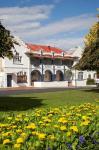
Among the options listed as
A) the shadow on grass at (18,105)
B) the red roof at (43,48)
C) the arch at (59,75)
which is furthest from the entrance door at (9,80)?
the shadow on grass at (18,105)

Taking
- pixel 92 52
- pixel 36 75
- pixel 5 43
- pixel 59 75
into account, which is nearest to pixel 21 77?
pixel 36 75

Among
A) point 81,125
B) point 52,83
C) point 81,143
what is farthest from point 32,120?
point 52,83

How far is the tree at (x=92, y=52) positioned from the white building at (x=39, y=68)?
2578 cm

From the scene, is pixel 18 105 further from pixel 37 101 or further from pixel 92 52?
pixel 92 52

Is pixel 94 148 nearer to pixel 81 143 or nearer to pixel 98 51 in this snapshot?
pixel 81 143

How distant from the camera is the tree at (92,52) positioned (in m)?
39.4

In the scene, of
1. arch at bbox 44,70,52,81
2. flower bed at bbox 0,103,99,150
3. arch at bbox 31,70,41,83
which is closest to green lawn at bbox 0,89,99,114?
flower bed at bbox 0,103,99,150

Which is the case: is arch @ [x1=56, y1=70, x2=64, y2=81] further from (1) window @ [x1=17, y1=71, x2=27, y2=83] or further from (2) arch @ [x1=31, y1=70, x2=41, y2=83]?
(1) window @ [x1=17, y1=71, x2=27, y2=83]

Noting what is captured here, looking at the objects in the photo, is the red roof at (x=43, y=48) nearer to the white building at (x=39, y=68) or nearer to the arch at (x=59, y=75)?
the white building at (x=39, y=68)

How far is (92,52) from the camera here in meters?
40.2

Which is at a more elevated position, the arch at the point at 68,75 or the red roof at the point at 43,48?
the red roof at the point at 43,48

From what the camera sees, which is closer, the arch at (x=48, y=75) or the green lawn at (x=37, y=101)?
the green lawn at (x=37, y=101)

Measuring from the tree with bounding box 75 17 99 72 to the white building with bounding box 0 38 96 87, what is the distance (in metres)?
25.8

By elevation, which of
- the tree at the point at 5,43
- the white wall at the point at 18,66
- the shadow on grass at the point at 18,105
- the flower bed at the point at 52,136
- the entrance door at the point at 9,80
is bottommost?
the shadow on grass at the point at 18,105
